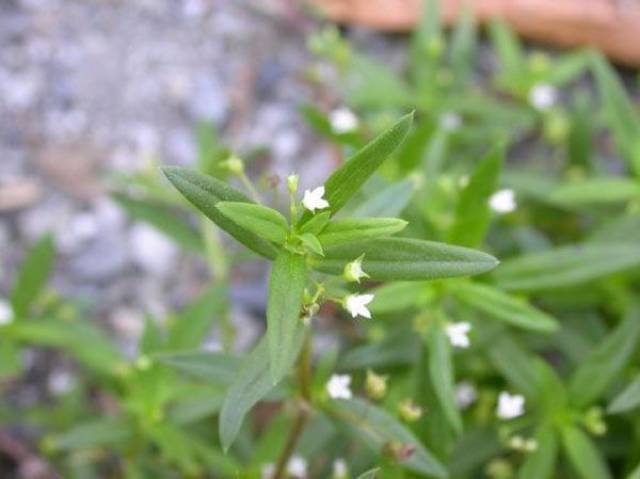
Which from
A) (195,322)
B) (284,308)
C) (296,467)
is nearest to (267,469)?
(296,467)

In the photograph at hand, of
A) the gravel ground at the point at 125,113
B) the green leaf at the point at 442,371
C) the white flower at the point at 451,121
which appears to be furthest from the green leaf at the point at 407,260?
the gravel ground at the point at 125,113

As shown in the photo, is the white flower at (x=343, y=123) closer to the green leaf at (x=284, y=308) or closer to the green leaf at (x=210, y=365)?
the green leaf at (x=210, y=365)

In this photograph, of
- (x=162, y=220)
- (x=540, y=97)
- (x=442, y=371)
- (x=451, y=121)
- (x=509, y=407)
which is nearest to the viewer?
(x=442, y=371)

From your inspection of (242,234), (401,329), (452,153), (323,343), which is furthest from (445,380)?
(452,153)

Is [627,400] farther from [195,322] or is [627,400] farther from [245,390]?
[195,322]

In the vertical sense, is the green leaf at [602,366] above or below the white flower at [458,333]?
below

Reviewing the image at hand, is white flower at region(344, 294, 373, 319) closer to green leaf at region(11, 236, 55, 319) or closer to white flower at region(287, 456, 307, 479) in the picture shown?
white flower at region(287, 456, 307, 479)

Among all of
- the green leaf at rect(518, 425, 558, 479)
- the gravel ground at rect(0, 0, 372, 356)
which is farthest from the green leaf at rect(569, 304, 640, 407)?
the gravel ground at rect(0, 0, 372, 356)
